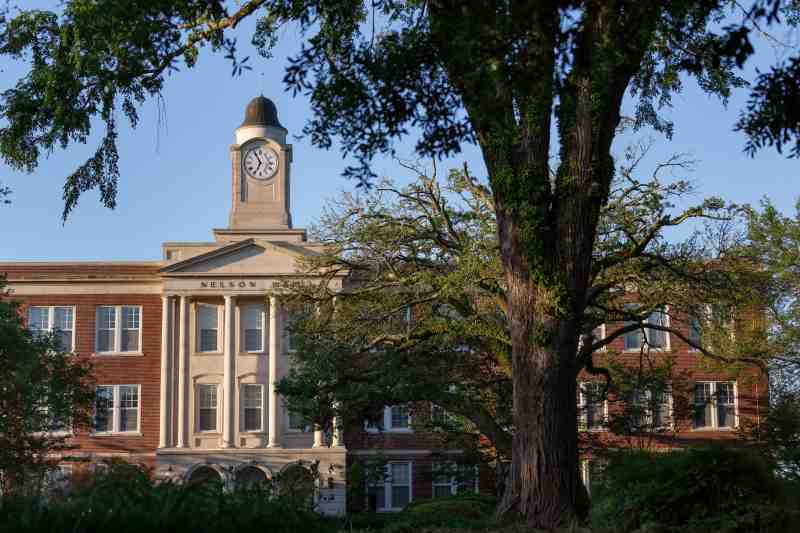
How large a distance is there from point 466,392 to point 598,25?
1810 cm

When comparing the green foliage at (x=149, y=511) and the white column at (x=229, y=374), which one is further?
the white column at (x=229, y=374)

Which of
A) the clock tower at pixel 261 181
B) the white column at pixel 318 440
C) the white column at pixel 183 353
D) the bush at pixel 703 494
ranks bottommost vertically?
the white column at pixel 318 440

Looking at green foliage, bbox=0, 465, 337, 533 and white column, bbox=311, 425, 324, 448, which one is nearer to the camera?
green foliage, bbox=0, 465, 337, 533

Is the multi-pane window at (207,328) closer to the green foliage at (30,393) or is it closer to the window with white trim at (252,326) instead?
the window with white trim at (252,326)

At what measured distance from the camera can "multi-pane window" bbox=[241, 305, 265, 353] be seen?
5259 cm

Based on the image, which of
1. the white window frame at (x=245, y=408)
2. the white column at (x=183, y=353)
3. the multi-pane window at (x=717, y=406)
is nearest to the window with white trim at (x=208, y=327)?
the white column at (x=183, y=353)

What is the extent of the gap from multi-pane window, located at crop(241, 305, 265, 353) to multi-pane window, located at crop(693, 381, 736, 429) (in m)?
19.5

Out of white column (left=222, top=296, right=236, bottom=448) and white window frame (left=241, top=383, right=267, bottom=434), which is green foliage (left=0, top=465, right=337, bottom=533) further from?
white window frame (left=241, top=383, right=267, bottom=434)

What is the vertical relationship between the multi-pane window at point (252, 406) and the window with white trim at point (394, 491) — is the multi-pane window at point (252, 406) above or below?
above

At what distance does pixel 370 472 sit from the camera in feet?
138

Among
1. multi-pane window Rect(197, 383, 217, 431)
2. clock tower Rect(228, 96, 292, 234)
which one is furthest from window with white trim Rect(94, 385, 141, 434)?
clock tower Rect(228, 96, 292, 234)

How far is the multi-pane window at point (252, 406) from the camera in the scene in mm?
51812

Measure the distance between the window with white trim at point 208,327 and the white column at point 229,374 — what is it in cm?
106

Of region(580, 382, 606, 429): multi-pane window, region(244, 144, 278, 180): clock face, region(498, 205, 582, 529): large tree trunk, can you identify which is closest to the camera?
region(498, 205, 582, 529): large tree trunk
